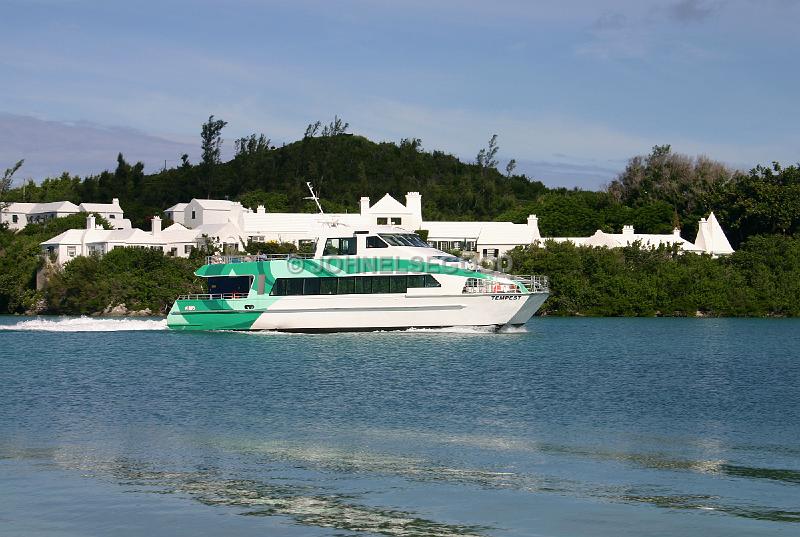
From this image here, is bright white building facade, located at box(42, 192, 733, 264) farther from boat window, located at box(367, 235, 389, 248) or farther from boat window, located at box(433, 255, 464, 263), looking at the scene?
boat window, located at box(367, 235, 389, 248)

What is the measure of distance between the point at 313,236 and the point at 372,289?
3417 centimetres

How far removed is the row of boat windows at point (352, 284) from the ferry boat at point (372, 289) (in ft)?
0.14

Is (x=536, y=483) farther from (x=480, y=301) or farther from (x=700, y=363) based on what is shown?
(x=480, y=301)

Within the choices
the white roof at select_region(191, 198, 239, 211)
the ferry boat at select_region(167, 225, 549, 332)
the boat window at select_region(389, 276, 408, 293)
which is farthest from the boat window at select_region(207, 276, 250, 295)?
the white roof at select_region(191, 198, 239, 211)

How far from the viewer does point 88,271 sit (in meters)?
73.9

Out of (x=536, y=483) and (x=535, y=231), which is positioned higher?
(x=535, y=231)

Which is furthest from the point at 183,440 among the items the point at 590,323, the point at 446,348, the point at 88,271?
the point at 88,271

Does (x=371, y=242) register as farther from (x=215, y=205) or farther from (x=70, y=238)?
(x=215, y=205)

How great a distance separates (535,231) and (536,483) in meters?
61.3

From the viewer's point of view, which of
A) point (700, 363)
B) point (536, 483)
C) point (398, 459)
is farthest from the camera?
point (700, 363)

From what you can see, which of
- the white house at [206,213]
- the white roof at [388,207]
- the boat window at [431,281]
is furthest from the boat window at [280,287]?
the white house at [206,213]

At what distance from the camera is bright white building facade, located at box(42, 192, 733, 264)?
7738cm

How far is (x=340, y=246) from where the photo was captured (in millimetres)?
45500

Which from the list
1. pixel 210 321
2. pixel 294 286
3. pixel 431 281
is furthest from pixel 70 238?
pixel 431 281
